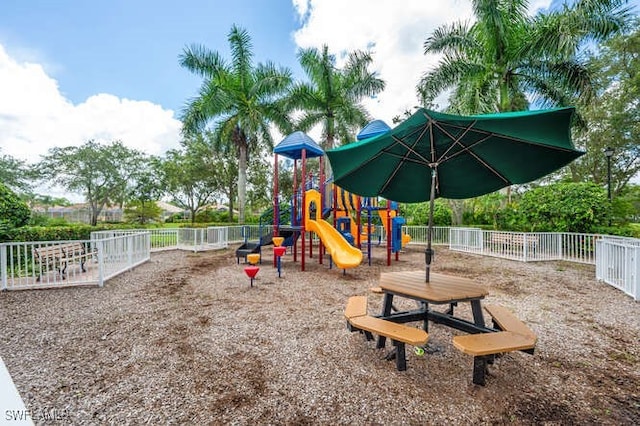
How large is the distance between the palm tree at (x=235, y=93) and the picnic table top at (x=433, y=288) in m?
12.7

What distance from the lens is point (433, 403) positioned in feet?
7.47

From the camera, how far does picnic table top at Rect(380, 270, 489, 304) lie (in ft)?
9.12

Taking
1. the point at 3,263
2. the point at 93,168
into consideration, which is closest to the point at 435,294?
the point at 3,263

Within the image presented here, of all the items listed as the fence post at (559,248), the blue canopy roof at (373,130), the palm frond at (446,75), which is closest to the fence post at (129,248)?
the blue canopy roof at (373,130)

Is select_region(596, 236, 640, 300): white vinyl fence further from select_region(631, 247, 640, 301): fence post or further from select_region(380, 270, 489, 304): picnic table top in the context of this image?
select_region(380, 270, 489, 304): picnic table top

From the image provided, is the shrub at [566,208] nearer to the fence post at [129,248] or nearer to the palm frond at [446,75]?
the palm frond at [446,75]

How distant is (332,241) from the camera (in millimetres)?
8086

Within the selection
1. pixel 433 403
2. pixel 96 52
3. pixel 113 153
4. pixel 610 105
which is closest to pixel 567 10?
pixel 610 105

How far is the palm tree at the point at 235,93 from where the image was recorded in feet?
45.7

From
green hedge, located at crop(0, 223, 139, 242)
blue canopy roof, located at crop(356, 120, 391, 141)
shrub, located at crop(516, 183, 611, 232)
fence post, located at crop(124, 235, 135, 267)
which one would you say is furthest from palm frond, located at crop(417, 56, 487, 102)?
green hedge, located at crop(0, 223, 139, 242)

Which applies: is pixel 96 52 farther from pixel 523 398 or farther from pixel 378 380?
pixel 523 398

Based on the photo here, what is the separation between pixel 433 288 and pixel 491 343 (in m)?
0.79

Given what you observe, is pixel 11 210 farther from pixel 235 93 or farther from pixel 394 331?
pixel 394 331

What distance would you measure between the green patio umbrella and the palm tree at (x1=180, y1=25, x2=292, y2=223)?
11.7 metres
